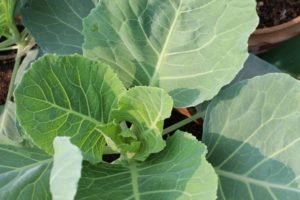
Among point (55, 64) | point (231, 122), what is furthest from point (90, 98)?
point (231, 122)

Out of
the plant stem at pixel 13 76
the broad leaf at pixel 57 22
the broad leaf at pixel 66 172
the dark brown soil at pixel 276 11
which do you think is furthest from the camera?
the dark brown soil at pixel 276 11

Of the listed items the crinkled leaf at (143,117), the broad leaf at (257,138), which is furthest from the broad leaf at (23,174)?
the broad leaf at (257,138)

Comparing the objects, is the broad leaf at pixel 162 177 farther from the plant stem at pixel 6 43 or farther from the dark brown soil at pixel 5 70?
the dark brown soil at pixel 5 70

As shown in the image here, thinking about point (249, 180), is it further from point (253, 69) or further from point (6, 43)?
point (6, 43)

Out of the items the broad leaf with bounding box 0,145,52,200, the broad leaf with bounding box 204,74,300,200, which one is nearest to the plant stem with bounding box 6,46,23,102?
the broad leaf with bounding box 0,145,52,200

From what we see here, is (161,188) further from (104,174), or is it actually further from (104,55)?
(104,55)

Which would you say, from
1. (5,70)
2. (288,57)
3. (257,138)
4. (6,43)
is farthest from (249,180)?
(5,70)
